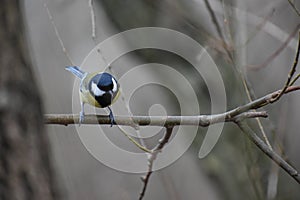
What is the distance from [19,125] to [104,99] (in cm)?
54

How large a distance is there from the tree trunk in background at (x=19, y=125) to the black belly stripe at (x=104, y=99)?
48 cm

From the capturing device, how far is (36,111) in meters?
0.99

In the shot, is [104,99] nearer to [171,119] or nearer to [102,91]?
[102,91]

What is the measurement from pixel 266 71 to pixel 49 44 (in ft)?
5.31

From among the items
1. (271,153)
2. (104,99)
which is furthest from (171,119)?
(104,99)

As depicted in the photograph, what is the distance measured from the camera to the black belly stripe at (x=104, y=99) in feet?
4.86

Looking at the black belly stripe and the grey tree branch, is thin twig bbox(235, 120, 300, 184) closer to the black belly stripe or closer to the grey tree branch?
the grey tree branch

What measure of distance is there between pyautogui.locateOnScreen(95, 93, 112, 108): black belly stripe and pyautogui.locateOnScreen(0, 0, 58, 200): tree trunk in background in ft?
1.58

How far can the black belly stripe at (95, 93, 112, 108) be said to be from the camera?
4.86 ft

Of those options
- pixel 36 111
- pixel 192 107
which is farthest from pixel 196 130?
pixel 36 111

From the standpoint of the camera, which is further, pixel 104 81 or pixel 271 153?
pixel 104 81

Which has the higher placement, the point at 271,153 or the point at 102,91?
the point at 102,91

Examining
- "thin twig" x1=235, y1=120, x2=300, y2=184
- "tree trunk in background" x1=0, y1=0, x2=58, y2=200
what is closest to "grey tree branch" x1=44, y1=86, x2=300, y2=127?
"thin twig" x1=235, y1=120, x2=300, y2=184

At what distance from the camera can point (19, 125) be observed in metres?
0.96
